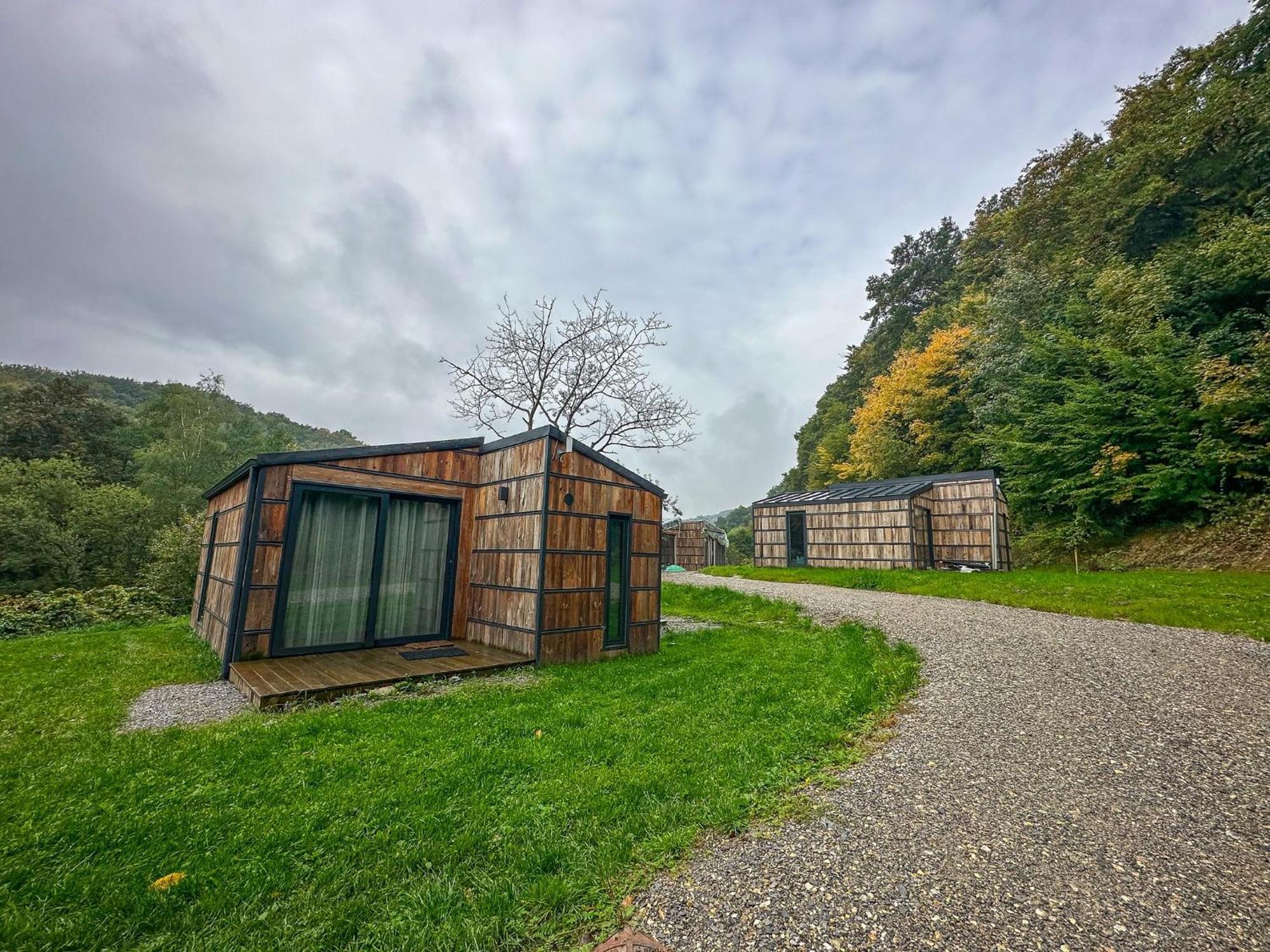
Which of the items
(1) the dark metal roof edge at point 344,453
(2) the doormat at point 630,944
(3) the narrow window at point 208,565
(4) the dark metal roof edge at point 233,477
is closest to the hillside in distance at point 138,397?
(3) the narrow window at point 208,565

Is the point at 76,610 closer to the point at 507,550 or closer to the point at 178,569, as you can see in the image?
the point at 178,569

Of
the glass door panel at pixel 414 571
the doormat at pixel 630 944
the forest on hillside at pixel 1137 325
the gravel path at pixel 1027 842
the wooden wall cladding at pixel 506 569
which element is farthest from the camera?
the forest on hillside at pixel 1137 325

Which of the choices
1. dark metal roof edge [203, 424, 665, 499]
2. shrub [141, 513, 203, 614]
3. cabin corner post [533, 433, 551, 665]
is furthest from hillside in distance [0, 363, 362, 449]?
cabin corner post [533, 433, 551, 665]

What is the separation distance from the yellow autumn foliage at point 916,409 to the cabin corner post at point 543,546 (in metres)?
19.4

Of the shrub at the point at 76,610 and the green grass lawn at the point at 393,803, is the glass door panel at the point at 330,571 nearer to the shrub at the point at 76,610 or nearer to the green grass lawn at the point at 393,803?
the green grass lawn at the point at 393,803

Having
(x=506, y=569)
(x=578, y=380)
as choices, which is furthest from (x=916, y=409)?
(x=506, y=569)

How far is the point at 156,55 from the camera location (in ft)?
26.4

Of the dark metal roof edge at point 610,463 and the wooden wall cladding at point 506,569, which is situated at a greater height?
the dark metal roof edge at point 610,463

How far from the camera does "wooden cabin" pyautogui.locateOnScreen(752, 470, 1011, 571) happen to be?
14906mm

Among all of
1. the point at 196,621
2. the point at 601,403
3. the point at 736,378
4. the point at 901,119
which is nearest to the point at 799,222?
the point at 901,119

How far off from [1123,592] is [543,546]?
10111mm

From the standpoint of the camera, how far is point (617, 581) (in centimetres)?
693

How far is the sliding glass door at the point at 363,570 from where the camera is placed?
Result: 5.88 meters

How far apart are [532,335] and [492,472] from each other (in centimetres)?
586
